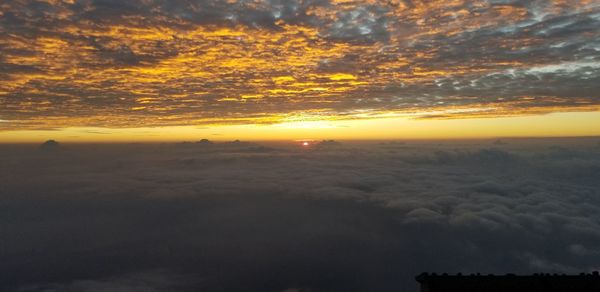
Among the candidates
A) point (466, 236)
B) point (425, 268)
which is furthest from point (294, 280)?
point (466, 236)

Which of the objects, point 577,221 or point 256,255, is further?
point 577,221

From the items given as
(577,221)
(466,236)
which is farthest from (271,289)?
(577,221)

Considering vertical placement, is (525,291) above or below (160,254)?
above

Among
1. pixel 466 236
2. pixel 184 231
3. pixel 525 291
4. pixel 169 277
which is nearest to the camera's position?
pixel 525 291

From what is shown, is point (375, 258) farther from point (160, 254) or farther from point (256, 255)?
point (160, 254)

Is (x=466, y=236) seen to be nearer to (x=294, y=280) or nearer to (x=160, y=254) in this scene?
(x=294, y=280)

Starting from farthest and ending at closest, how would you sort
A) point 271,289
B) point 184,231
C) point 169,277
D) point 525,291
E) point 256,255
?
1. point 184,231
2. point 256,255
3. point 169,277
4. point 271,289
5. point 525,291
